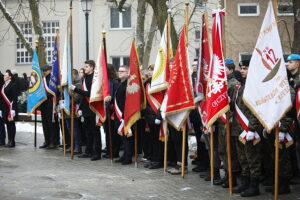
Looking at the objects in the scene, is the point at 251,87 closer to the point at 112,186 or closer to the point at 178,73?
the point at 178,73

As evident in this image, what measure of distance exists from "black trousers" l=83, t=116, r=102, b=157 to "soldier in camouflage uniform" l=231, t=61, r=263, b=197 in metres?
4.15

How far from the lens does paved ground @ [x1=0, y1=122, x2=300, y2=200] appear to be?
871 cm

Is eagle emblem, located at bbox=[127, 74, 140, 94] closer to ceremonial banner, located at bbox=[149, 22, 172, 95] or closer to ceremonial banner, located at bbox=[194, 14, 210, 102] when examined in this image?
ceremonial banner, located at bbox=[149, 22, 172, 95]

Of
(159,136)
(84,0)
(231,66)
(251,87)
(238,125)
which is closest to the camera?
(251,87)

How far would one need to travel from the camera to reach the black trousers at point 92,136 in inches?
484

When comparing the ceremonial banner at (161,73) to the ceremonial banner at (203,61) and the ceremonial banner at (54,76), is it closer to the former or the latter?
the ceremonial banner at (203,61)

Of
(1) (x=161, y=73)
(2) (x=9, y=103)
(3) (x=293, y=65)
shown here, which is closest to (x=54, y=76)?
(2) (x=9, y=103)

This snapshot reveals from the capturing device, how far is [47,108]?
13.9 metres

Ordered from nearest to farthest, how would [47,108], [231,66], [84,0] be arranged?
[231,66] < [47,108] < [84,0]

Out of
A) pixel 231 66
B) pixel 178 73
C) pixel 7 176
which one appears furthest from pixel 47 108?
pixel 231 66

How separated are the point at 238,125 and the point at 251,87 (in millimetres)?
804

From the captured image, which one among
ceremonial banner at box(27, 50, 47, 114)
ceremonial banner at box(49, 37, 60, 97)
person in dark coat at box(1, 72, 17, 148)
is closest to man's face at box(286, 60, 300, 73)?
ceremonial banner at box(49, 37, 60, 97)

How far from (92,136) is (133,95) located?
1.84 meters

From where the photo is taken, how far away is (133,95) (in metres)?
11.2
